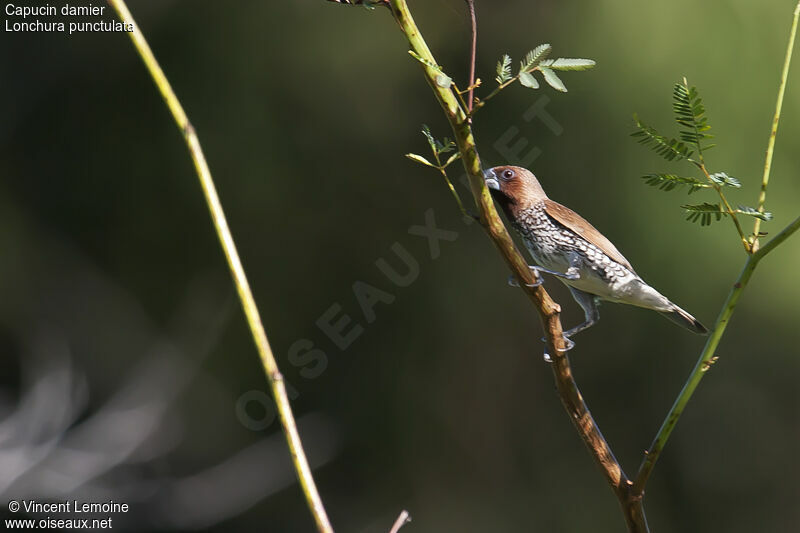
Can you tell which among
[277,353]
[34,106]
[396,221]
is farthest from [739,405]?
[34,106]

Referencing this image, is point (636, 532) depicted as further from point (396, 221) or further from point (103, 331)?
point (103, 331)

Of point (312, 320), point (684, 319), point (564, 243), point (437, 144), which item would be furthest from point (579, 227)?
point (312, 320)

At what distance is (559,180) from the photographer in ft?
14.0

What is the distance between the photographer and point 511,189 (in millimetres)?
2309

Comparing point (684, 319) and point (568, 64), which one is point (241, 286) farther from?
point (684, 319)

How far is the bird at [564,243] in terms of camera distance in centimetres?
213

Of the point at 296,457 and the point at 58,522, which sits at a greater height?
the point at 296,457

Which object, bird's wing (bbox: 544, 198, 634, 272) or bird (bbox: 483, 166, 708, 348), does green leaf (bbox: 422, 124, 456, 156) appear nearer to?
bird (bbox: 483, 166, 708, 348)

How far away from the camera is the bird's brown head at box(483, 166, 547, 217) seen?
2289mm

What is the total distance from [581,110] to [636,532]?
11.2ft

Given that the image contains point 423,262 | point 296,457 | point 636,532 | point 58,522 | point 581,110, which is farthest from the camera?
point 423,262

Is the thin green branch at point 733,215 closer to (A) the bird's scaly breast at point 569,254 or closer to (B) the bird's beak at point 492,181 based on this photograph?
(A) the bird's scaly breast at point 569,254

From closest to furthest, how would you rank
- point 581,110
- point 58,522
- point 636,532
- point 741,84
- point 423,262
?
point 636,532 < point 741,84 < point 581,110 < point 58,522 < point 423,262

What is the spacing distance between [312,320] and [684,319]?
329cm
